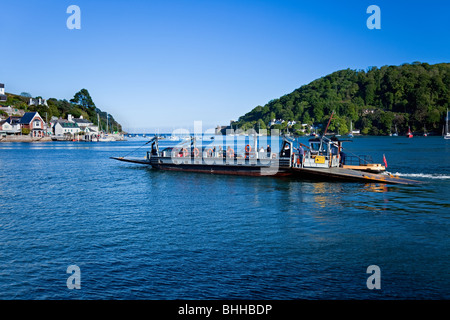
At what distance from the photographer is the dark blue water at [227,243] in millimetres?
13758

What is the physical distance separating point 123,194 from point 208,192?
775 cm

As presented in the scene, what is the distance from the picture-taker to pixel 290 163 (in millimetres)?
43406

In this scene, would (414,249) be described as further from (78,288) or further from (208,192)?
(208,192)

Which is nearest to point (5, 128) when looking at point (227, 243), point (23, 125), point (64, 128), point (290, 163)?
point (23, 125)

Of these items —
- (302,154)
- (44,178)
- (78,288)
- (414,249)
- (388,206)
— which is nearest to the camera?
(78,288)

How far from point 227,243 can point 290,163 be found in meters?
25.8

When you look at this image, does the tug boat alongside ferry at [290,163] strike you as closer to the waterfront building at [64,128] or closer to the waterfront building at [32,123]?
the waterfront building at [32,123]

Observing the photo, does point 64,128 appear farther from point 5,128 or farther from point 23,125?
point 5,128

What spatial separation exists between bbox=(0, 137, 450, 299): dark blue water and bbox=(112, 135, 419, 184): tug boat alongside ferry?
211 inches

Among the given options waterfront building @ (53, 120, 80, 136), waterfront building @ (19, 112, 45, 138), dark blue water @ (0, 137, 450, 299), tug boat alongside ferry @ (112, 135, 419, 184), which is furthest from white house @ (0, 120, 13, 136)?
dark blue water @ (0, 137, 450, 299)

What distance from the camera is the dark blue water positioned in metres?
13.8

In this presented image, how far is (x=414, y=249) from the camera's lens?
17953 millimetres

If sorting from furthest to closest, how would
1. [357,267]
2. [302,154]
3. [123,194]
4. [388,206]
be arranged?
[302,154] < [123,194] < [388,206] < [357,267]
